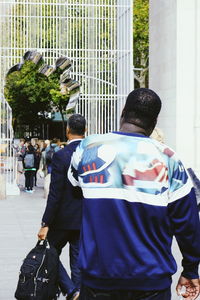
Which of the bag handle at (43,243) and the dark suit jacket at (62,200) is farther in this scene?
the dark suit jacket at (62,200)

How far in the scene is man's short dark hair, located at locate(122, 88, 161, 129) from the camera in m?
3.95

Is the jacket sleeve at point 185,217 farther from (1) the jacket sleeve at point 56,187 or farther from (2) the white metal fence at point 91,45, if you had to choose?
(2) the white metal fence at point 91,45

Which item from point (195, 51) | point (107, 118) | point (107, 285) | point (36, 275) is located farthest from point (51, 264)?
point (107, 118)

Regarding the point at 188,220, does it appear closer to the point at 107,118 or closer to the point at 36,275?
the point at 36,275

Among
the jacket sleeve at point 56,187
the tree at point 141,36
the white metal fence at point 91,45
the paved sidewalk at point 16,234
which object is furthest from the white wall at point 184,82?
the tree at point 141,36

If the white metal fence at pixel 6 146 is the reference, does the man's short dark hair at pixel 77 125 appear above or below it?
above

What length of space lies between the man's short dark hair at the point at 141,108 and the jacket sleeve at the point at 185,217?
0.89 ft

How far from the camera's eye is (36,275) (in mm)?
5715

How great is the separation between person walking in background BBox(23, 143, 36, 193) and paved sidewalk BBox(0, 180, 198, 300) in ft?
2.20

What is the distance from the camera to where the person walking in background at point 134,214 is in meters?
3.75

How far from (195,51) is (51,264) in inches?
542

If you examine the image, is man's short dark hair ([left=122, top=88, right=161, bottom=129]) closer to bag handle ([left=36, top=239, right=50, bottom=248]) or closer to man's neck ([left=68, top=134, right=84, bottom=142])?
bag handle ([left=36, top=239, right=50, bottom=248])

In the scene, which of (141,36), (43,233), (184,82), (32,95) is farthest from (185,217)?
(32,95)

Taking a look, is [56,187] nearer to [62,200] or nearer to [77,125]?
[62,200]
